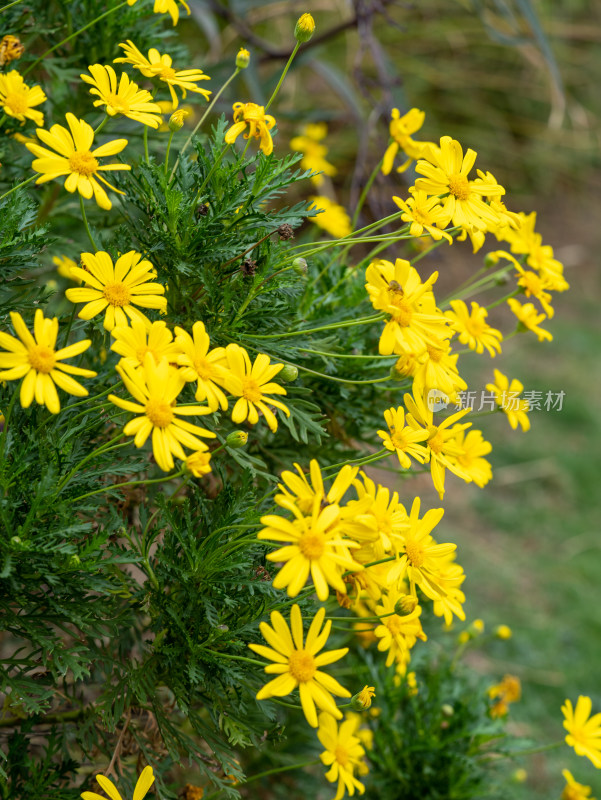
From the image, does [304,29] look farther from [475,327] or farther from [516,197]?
[516,197]

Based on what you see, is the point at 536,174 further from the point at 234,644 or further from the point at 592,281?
the point at 234,644

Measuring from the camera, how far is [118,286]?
2.35 feet

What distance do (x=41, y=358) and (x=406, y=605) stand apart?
16.0 inches

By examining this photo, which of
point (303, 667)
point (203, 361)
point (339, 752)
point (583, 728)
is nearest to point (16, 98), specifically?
point (203, 361)

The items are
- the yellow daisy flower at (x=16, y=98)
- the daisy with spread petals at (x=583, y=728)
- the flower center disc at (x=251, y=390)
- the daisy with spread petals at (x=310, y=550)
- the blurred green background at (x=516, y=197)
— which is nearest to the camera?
the daisy with spread petals at (x=310, y=550)

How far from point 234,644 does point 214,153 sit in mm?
492

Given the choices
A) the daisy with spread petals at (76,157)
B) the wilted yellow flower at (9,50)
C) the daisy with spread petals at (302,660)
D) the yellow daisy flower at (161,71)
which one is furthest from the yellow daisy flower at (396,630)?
the wilted yellow flower at (9,50)

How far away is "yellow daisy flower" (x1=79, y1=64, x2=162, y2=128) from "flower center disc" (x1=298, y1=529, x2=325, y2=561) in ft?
1.44

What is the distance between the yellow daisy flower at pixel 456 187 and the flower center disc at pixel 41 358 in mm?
403

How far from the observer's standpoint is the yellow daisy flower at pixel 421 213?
765 mm

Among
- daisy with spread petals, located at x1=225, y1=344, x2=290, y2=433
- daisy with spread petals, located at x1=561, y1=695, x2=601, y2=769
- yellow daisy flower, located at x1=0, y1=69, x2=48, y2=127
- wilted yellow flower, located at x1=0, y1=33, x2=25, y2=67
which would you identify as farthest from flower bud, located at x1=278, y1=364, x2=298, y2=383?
daisy with spread petals, located at x1=561, y1=695, x2=601, y2=769

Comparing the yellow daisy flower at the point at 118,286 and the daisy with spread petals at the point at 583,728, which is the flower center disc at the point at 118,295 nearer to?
the yellow daisy flower at the point at 118,286

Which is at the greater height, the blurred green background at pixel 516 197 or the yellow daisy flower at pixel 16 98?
the yellow daisy flower at pixel 16 98

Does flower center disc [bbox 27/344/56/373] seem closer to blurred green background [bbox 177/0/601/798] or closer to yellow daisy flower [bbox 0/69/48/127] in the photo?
yellow daisy flower [bbox 0/69/48/127]
